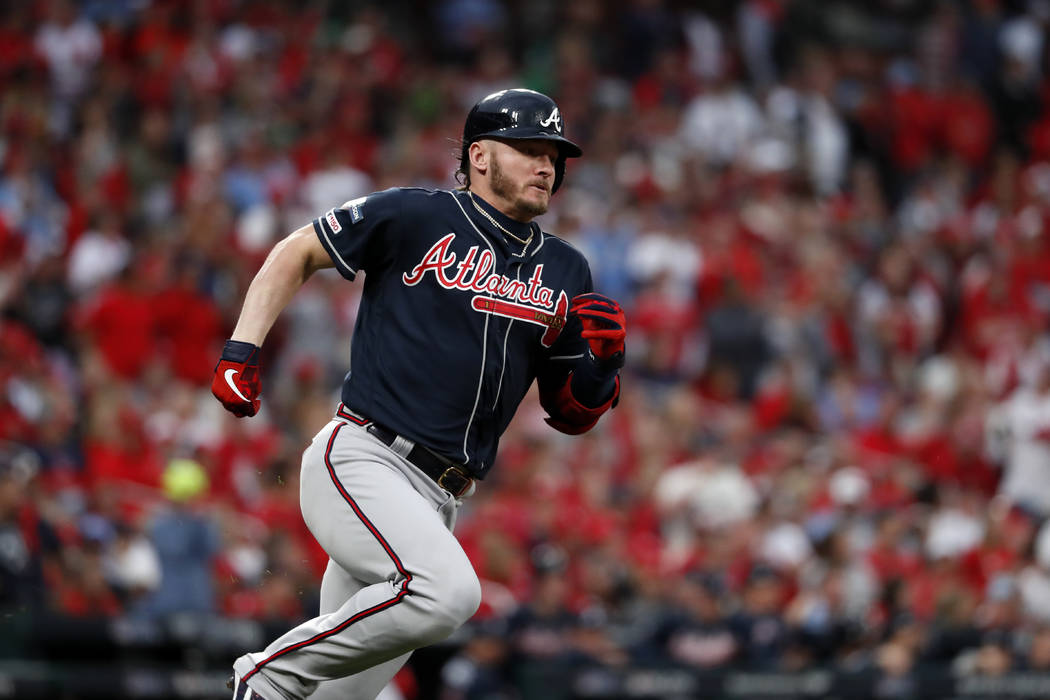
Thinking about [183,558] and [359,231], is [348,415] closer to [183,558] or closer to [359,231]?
[359,231]

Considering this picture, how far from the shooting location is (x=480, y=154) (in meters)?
5.15

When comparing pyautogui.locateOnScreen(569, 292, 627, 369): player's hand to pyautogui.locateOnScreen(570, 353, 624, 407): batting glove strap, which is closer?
pyautogui.locateOnScreen(569, 292, 627, 369): player's hand

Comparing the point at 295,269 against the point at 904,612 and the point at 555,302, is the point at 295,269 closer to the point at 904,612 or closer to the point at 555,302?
the point at 555,302

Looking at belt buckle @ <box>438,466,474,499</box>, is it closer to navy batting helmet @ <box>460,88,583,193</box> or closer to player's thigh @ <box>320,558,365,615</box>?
player's thigh @ <box>320,558,365,615</box>

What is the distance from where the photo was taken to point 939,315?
14508 mm

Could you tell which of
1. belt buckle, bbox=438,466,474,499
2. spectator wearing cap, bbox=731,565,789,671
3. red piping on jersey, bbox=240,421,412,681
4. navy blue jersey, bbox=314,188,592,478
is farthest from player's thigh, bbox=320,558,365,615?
spectator wearing cap, bbox=731,565,789,671

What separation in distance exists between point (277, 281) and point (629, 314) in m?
8.38

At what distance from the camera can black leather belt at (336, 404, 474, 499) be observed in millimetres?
4977

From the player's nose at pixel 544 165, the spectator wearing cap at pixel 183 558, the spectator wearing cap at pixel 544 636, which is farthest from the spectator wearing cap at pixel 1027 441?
the player's nose at pixel 544 165

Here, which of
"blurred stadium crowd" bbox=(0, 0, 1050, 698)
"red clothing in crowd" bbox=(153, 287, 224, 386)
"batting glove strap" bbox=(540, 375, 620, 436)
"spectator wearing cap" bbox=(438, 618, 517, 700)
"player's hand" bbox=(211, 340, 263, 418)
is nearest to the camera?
"player's hand" bbox=(211, 340, 263, 418)

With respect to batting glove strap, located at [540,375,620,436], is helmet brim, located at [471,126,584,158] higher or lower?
higher

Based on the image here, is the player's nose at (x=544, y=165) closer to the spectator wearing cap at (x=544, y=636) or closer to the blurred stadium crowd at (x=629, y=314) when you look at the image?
the blurred stadium crowd at (x=629, y=314)

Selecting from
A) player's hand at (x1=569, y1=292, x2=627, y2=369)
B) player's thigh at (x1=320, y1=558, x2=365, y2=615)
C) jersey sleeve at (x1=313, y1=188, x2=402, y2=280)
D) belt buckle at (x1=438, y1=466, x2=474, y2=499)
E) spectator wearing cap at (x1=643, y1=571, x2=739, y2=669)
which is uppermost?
spectator wearing cap at (x1=643, y1=571, x2=739, y2=669)

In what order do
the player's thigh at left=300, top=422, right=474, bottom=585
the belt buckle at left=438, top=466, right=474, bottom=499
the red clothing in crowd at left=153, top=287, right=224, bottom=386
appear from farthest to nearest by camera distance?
the red clothing in crowd at left=153, top=287, right=224, bottom=386 < the belt buckle at left=438, top=466, right=474, bottom=499 < the player's thigh at left=300, top=422, right=474, bottom=585
